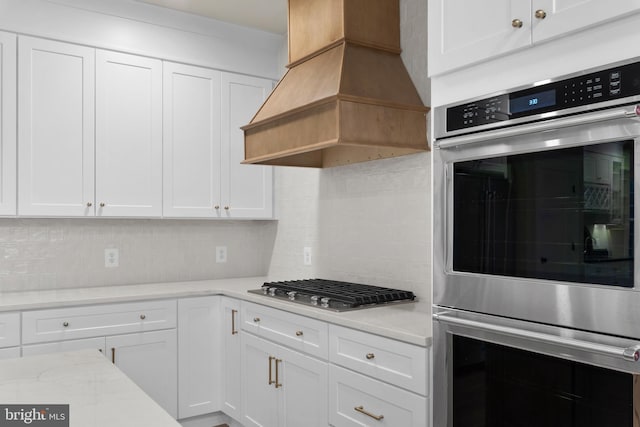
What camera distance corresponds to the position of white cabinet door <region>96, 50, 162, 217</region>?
327 centimetres

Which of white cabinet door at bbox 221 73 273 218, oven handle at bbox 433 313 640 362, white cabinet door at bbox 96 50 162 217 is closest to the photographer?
oven handle at bbox 433 313 640 362

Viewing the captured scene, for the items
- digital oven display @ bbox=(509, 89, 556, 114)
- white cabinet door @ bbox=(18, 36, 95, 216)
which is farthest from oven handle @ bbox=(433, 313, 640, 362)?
white cabinet door @ bbox=(18, 36, 95, 216)

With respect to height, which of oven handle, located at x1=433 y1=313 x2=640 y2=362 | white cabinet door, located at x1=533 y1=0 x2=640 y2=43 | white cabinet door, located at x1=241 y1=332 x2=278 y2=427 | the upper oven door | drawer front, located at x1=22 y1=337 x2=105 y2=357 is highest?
white cabinet door, located at x1=533 y1=0 x2=640 y2=43

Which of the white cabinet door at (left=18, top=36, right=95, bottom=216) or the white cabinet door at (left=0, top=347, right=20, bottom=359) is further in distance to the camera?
the white cabinet door at (left=18, top=36, right=95, bottom=216)

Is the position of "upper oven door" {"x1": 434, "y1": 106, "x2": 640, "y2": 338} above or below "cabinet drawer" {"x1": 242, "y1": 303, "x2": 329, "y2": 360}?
→ above

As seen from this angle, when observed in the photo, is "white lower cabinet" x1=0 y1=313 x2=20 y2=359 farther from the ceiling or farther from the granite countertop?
the ceiling

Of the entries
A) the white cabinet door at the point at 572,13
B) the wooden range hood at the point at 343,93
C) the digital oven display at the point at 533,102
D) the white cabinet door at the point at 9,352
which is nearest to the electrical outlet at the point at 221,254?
the wooden range hood at the point at 343,93

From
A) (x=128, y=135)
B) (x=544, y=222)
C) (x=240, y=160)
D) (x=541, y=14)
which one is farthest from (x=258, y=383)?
(x=541, y=14)

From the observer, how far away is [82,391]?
1.21 metres

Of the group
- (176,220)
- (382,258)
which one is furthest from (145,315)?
(382,258)

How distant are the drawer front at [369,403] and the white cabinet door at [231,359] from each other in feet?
3.20

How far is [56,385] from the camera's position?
126cm

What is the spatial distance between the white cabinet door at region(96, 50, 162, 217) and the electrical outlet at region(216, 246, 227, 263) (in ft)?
2.19

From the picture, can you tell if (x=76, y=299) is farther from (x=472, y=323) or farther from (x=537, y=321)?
(x=537, y=321)
